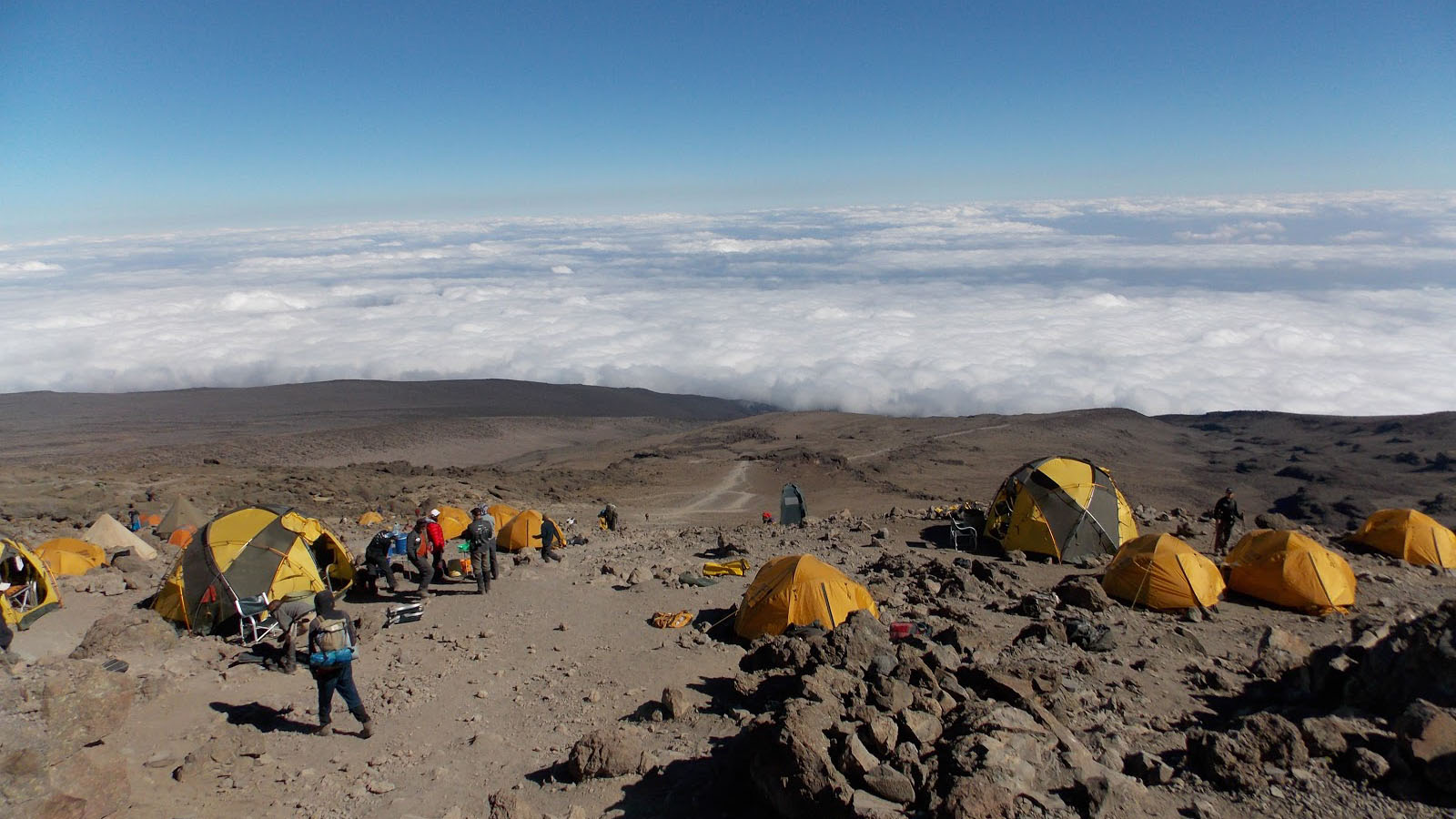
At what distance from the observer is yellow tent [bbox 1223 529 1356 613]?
10.7 m

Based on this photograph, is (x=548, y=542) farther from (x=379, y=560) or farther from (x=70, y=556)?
(x=70, y=556)

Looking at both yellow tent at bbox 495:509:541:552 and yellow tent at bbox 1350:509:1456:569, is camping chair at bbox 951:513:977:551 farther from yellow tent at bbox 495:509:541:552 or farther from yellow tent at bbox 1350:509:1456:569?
yellow tent at bbox 495:509:541:552

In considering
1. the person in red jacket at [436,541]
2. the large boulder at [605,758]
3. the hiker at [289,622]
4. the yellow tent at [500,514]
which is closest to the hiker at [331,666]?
the hiker at [289,622]

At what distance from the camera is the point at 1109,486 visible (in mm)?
14820

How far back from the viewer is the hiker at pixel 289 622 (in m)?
8.05

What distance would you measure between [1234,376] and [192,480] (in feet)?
243

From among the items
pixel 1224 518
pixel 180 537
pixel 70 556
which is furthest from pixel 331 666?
pixel 1224 518

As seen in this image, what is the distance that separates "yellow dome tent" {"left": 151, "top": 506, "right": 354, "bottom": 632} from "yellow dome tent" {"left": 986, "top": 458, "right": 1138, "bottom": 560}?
11181mm

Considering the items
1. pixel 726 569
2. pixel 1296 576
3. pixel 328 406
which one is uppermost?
pixel 1296 576

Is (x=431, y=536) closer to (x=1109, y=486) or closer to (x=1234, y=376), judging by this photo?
(x=1109, y=486)

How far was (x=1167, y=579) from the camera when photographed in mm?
10609

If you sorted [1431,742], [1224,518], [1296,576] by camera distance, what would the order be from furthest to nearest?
[1224,518] < [1296,576] < [1431,742]

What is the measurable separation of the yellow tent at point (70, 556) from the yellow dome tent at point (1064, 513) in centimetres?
1573

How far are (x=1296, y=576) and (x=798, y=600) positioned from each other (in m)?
6.97
